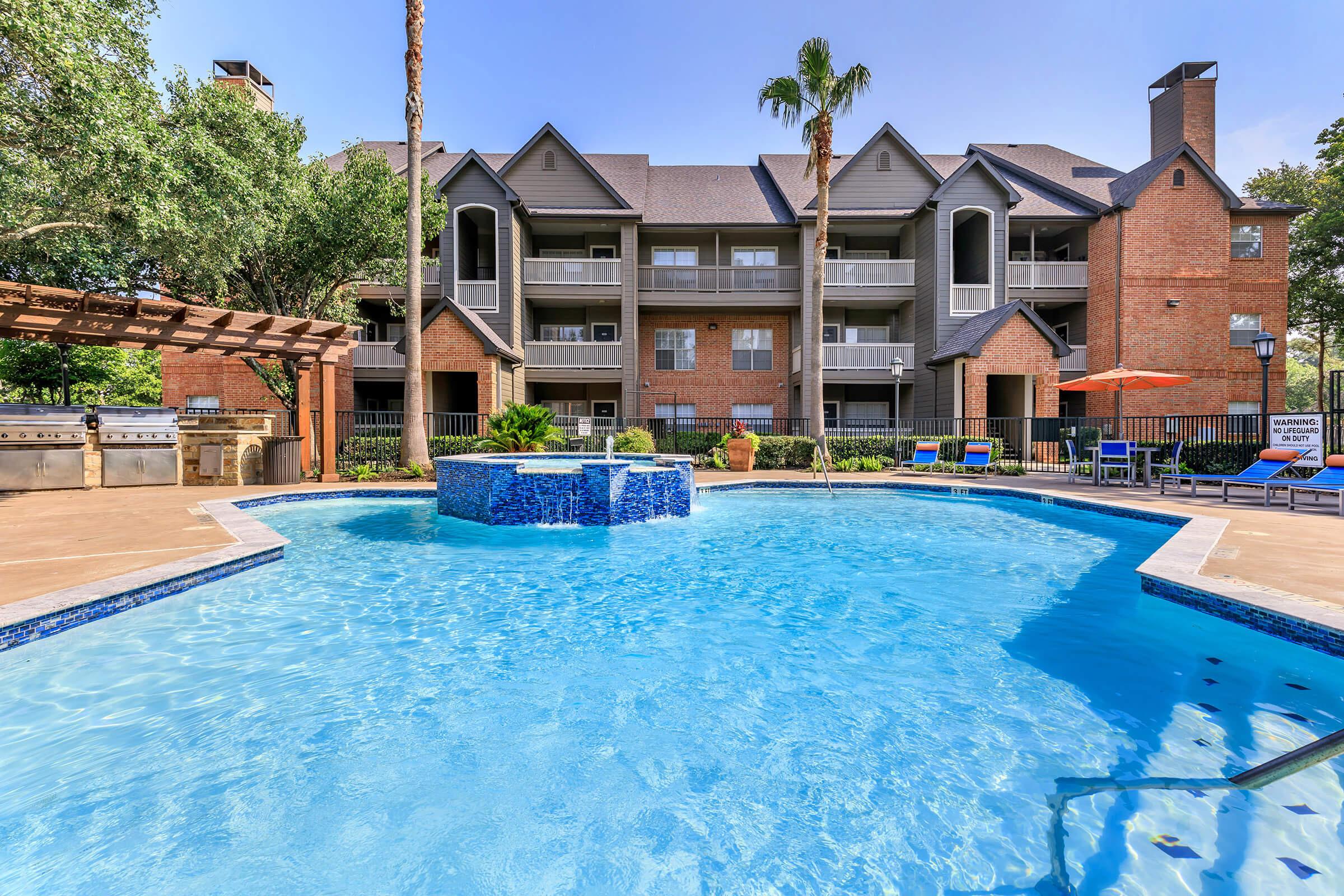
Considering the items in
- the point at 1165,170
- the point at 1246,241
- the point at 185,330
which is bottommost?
the point at 185,330

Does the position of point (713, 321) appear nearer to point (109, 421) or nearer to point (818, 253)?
point (818, 253)

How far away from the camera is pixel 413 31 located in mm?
13594

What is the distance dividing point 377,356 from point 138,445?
887 cm

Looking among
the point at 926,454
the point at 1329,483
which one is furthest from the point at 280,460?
the point at 1329,483

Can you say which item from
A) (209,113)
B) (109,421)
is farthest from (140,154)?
(209,113)

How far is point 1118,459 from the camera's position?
1277 centimetres

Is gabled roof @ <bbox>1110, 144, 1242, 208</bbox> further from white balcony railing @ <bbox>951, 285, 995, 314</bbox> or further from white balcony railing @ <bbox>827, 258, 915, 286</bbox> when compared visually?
white balcony railing @ <bbox>827, 258, 915, 286</bbox>

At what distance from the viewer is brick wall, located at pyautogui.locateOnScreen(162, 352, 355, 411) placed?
1983 cm

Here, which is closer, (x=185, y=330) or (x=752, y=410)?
(x=185, y=330)

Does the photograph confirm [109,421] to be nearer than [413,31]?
Yes

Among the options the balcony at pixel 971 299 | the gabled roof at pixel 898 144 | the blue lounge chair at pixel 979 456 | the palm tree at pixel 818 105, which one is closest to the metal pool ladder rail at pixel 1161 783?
the palm tree at pixel 818 105

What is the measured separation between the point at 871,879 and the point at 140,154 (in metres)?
12.6

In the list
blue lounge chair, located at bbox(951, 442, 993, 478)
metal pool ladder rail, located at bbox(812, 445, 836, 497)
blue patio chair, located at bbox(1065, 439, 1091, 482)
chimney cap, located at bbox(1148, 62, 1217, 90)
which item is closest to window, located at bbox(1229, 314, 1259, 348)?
chimney cap, located at bbox(1148, 62, 1217, 90)

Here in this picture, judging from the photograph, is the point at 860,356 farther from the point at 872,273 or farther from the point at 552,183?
the point at 552,183
